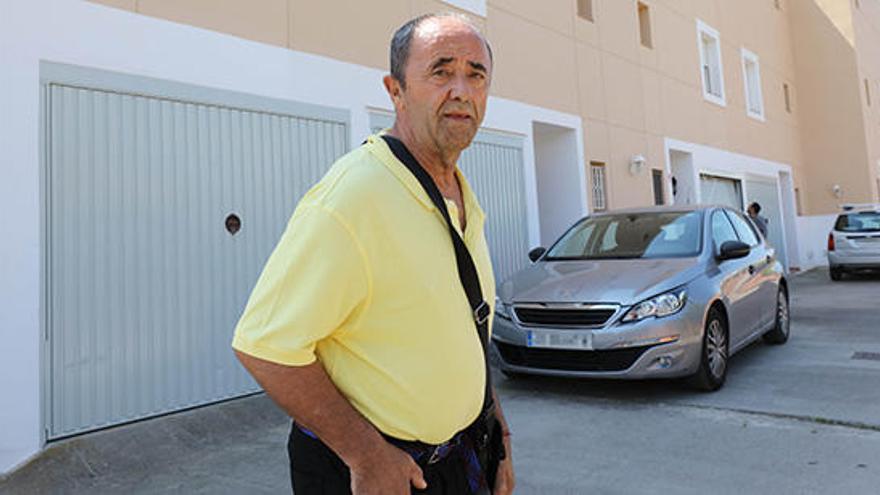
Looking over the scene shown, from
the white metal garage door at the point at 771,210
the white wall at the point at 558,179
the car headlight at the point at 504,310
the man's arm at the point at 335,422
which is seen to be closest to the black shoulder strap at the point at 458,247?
the man's arm at the point at 335,422

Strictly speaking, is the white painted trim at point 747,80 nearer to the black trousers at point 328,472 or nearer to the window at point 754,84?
the window at point 754,84

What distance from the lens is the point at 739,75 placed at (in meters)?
15.9

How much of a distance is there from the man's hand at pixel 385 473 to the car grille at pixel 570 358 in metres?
3.83

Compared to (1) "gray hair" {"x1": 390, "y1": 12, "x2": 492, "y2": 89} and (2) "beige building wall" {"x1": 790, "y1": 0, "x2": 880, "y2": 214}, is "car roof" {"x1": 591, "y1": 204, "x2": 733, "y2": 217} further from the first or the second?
(2) "beige building wall" {"x1": 790, "y1": 0, "x2": 880, "y2": 214}

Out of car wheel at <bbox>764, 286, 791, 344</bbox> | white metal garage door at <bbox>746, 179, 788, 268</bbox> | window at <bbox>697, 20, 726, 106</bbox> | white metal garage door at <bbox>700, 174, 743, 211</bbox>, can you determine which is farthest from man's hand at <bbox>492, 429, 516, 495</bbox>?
white metal garage door at <bbox>746, 179, 788, 268</bbox>

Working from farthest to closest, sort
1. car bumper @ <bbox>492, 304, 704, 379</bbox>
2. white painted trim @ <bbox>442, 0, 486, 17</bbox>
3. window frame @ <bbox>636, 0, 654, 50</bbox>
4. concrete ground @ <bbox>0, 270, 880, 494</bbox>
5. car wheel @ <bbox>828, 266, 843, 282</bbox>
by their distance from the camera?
1. car wheel @ <bbox>828, 266, 843, 282</bbox>
2. window frame @ <bbox>636, 0, 654, 50</bbox>
3. white painted trim @ <bbox>442, 0, 486, 17</bbox>
4. car bumper @ <bbox>492, 304, 704, 379</bbox>
5. concrete ground @ <bbox>0, 270, 880, 494</bbox>

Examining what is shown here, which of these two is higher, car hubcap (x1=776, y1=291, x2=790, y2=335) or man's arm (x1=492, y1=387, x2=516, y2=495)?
man's arm (x1=492, y1=387, x2=516, y2=495)

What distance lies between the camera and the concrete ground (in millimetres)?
3424

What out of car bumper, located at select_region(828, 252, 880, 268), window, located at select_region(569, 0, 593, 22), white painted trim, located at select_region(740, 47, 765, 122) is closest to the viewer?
window, located at select_region(569, 0, 593, 22)

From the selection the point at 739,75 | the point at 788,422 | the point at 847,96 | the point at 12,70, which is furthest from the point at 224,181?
the point at 847,96

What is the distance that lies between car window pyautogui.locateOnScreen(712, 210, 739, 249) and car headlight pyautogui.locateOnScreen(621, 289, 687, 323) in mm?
1224

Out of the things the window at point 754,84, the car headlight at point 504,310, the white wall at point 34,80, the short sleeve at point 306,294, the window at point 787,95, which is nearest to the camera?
the short sleeve at point 306,294

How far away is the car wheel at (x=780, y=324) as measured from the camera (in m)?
6.99

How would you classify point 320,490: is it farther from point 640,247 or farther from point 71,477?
point 640,247
